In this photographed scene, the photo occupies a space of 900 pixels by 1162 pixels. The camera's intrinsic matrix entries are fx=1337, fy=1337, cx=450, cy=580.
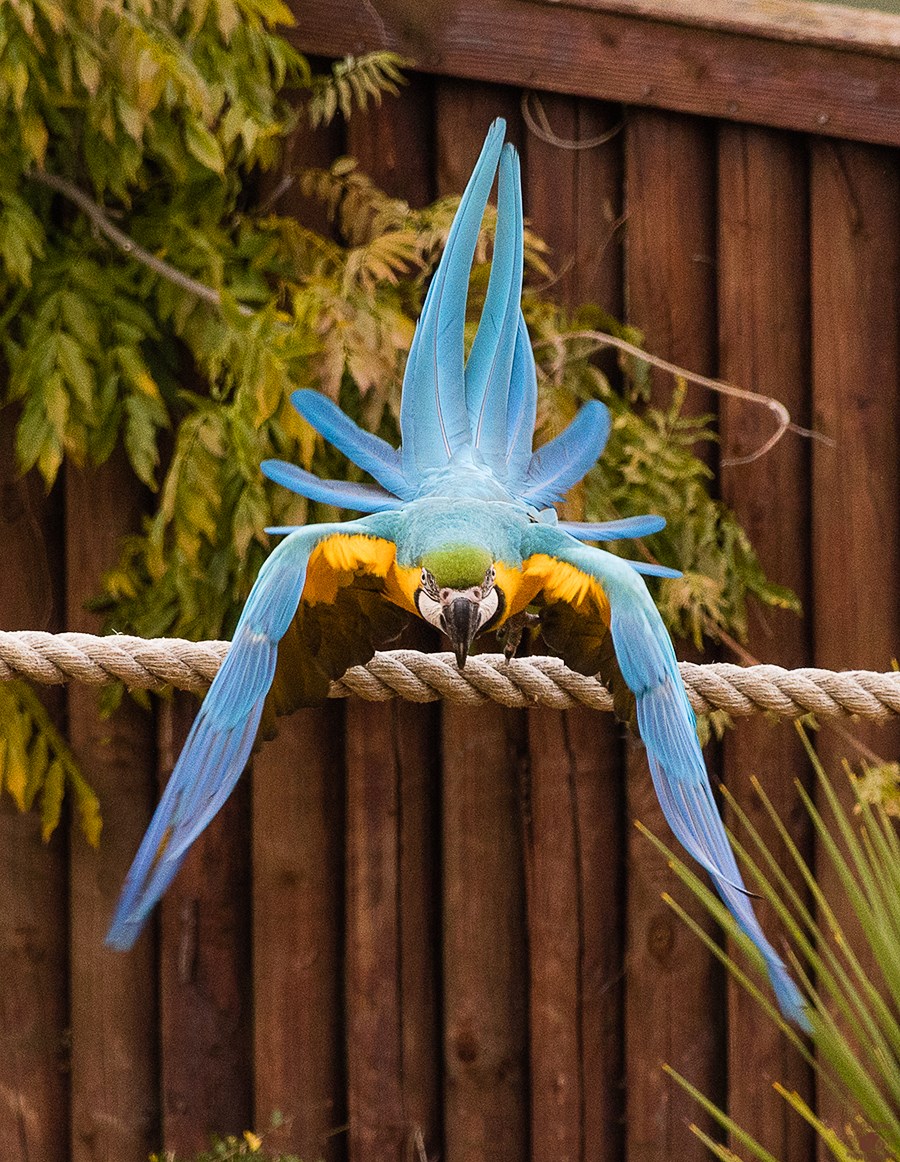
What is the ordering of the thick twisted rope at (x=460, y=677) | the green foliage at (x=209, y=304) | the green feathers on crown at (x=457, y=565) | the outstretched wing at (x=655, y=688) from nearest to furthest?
the outstretched wing at (x=655, y=688) → the green feathers on crown at (x=457, y=565) → the thick twisted rope at (x=460, y=677) → the green foliage at (x=209, y=304)

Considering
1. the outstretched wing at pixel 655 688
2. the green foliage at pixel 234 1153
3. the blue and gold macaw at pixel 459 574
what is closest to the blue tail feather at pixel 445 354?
the blue and gold macaw at pixel 459 574

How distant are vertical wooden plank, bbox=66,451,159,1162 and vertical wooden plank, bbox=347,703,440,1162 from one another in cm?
38

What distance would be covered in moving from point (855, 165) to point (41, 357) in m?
1.50

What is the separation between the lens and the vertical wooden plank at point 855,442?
2.48 metres

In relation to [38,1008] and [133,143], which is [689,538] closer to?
[133,143]

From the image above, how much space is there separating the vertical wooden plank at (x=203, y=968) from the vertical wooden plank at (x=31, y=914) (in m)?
0.20

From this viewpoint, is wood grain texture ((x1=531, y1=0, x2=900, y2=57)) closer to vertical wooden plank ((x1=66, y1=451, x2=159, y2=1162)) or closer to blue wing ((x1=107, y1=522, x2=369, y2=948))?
vertical wooden plank ((x1=66, y1=451, x2=159, y2=1162))

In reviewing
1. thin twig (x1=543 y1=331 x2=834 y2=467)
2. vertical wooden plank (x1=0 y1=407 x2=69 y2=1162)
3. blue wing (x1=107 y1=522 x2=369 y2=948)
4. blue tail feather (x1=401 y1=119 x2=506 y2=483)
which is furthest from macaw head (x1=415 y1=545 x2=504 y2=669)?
vertical wooden plank (x1=0 y1=407 x2=69 y2=1162)

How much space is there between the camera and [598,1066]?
2.50m

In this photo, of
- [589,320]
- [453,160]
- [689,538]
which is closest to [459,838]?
[689,538]

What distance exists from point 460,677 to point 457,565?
217 millimetres

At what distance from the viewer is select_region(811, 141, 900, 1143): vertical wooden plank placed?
97.6 inches

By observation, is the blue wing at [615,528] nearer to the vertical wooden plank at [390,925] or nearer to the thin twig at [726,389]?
the thin twig at [726,389]

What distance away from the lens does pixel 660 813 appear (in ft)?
8.10
